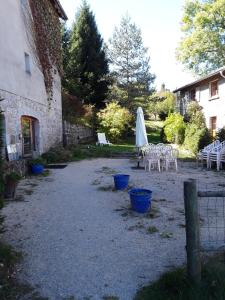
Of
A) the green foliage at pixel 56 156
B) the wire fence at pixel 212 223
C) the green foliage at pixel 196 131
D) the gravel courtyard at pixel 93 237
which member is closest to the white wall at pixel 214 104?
the green foliage at pixel 196 131

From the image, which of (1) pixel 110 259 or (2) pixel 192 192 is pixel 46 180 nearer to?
(1) pixel 110 259

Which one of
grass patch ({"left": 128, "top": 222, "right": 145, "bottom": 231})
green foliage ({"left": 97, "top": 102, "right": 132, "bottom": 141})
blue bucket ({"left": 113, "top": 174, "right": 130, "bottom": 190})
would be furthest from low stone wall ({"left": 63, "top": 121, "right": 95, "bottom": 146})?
grass patch ({"left": 128, "top": 222, "right": 145, "bottom": 231})

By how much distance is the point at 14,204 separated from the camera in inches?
266

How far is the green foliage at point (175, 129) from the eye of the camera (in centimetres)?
1956

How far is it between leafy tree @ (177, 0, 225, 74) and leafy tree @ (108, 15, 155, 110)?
3.94 m

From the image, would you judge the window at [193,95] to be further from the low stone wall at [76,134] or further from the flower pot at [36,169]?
the flower pot at [36,169]

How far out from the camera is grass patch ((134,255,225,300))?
2.92m

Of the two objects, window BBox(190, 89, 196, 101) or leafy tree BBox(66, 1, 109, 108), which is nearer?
window BBox(190, 89, 196, 101)

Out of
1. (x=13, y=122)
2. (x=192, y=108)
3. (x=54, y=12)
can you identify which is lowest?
(x=13, y=122)

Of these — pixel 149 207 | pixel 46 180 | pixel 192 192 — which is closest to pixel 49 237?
pixel 149 207

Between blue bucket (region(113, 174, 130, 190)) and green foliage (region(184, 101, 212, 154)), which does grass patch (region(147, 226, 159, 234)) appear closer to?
blue bucket (region(113, 174, 130, 190))

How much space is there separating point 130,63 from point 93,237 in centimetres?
2718

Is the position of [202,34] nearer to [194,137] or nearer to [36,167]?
[194,137]

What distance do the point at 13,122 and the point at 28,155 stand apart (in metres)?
2.12
